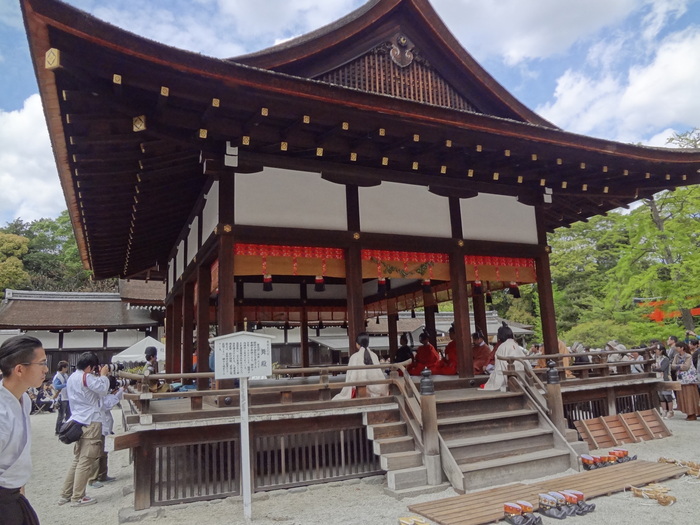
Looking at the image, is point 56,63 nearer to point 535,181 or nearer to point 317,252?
point 317,252

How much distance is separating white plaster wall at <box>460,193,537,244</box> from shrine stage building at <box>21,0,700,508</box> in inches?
1.2

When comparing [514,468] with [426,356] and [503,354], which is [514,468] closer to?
[503,354]

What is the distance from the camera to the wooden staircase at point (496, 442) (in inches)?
227

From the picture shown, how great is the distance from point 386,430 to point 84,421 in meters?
3.99

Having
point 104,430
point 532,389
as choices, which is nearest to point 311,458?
point 104,430

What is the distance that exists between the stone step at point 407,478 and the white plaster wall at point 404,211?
3859 mm

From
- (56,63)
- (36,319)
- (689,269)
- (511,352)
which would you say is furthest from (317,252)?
(36,319)

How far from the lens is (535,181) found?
9398 millimetres

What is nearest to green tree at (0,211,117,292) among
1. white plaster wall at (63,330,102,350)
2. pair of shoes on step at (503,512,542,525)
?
white plaster wall at (63,330,102,350)

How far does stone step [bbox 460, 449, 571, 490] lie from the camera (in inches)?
223

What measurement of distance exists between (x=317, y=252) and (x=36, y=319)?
2080cm

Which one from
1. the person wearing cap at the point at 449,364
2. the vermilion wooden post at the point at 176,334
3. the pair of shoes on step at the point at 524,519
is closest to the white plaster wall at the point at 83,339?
the vermilion wooden post at the point at 176,334

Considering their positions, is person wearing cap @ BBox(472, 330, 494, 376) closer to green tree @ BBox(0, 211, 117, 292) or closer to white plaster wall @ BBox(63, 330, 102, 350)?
white plaster wall @ BBox(63, 330, 102, 350)

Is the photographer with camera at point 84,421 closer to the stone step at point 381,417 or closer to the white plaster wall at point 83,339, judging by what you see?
the stone step at point 381,417
